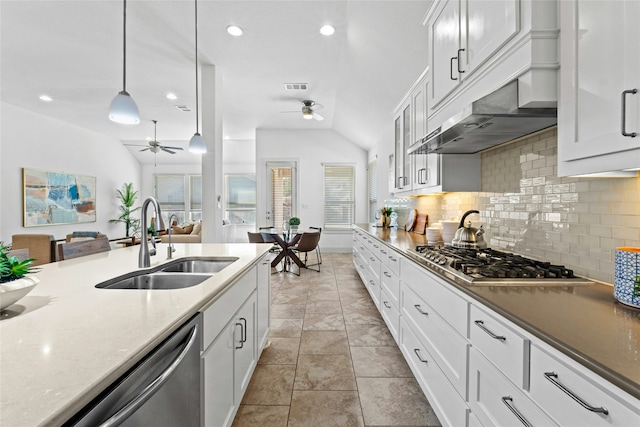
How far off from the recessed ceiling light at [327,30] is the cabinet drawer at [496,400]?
10.8ft

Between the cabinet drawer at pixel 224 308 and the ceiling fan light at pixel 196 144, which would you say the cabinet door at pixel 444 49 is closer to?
the cabinet drawer at pixel 224 308

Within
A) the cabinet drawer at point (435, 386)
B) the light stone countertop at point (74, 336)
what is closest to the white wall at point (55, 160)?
the light stone countertop at point (74, 336)

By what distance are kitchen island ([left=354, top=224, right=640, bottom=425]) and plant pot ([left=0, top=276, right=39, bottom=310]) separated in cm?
159

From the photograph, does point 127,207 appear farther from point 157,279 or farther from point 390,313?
point 390,313

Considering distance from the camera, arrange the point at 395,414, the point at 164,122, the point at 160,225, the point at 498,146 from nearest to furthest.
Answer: the point at 160,225
the point at 395,414
the point at 498,146
the point at 164,122

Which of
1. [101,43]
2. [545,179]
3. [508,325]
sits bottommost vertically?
[508,325]

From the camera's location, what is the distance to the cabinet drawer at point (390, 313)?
93.7 inches

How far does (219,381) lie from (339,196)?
20.5 feet

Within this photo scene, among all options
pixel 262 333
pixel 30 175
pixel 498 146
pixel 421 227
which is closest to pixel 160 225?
pixel 262 333

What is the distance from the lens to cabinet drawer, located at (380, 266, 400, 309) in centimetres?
236

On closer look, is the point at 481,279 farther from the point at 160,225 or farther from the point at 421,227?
the point at 421,227

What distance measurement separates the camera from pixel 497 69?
1370 millimetres

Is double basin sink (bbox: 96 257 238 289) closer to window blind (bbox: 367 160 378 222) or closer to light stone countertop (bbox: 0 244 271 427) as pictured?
light stone countertop (bbox: 0 244 271 427)

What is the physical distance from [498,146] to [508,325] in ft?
5.39
